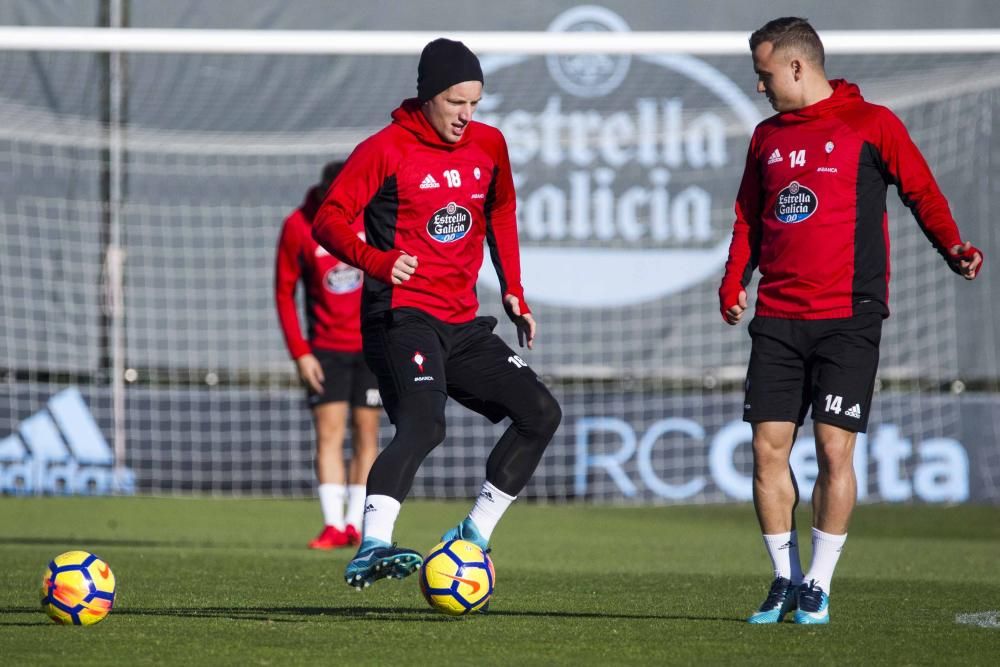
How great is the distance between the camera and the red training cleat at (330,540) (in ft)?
31.3

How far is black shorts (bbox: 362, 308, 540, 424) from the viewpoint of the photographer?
19.0 ft

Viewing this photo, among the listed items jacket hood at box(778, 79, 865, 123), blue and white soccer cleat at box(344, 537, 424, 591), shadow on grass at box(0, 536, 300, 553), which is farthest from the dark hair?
shadow on grass at box(0, 536, 300, 553)

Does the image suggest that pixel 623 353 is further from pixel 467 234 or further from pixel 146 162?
pixel 467 234

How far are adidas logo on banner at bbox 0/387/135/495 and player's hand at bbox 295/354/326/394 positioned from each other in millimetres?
4501

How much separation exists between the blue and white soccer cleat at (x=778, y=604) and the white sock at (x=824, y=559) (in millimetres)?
99

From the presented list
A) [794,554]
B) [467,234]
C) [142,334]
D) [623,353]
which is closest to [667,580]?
[794,554]

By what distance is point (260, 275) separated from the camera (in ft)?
46.9

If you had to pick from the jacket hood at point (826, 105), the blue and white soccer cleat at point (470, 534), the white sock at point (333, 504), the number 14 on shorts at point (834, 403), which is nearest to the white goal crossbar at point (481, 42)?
the white sock at point (333, 504)

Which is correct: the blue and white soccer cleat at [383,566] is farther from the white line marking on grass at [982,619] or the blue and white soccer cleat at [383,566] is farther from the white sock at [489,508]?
the white line marking on grass at [982,619]

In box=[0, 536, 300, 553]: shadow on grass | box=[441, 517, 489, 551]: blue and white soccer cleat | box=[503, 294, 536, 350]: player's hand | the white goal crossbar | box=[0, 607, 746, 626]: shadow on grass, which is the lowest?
box=[0, 536, 300, 553]: shadow on grass

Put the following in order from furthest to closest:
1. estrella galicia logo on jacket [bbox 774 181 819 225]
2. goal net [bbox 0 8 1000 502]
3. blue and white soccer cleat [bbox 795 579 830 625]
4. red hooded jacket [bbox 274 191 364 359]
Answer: goal net [bbox 0 8 1000 502]
red hooded jacket [bbox 274 191 364 359]
estrella galicia logo on jacket [bbox 774 181 819 225]
blue and white soccer cleat [bbox 795 579 830 625]

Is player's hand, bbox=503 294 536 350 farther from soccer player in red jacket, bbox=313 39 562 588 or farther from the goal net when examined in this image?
the goal net

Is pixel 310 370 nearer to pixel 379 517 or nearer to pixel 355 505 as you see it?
pixel 355 505

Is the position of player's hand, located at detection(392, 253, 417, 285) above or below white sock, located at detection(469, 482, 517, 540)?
above
